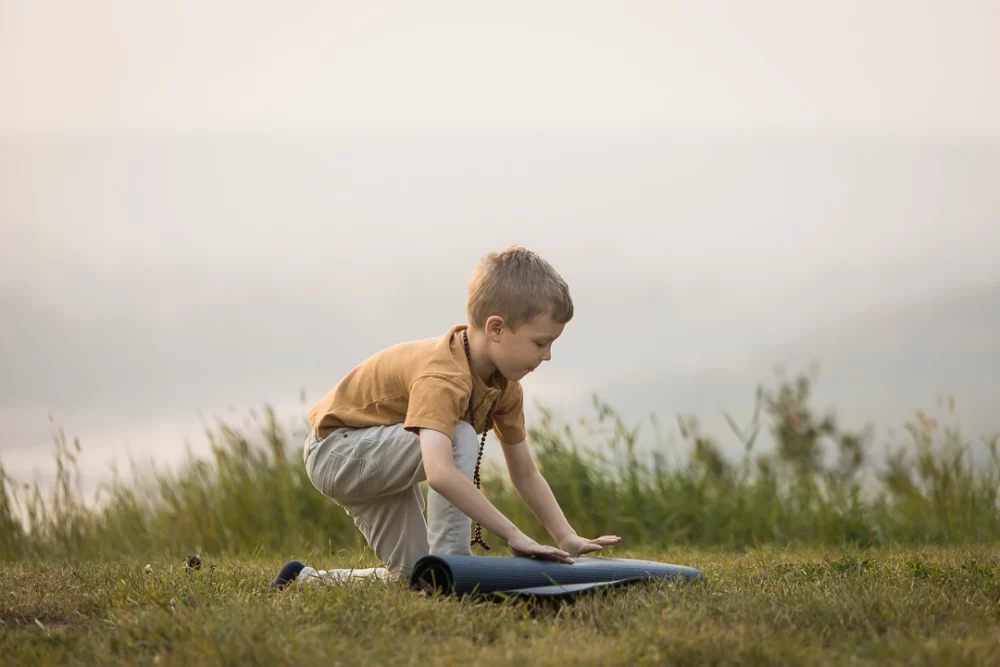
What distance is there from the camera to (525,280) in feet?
12.5

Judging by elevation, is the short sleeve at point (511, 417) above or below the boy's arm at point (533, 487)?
above

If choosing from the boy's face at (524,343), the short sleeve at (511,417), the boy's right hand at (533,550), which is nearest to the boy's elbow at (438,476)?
the boy's right hand at (533,550)

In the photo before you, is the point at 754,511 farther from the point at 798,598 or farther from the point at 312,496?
the point at 798,598

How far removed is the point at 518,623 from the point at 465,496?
0.52 metres

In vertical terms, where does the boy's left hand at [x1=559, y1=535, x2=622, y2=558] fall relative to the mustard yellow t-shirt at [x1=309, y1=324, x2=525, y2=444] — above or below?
below

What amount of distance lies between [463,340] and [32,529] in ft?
14.9

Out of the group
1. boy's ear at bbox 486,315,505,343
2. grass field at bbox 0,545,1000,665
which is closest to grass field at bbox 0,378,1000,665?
grass field at bbox 0,545,1000,665

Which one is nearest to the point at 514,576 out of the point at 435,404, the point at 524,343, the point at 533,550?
the point at 533,550

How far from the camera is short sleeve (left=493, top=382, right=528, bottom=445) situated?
4.17 meters

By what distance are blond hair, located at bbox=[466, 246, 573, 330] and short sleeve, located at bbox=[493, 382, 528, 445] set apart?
0.41 meters

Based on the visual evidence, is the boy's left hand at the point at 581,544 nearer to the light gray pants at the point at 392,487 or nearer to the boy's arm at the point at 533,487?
the boy's arm at the point at 533,487

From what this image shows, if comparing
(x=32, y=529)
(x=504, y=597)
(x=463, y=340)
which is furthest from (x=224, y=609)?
(x=32, y=529)

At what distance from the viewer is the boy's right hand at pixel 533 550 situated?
349cm

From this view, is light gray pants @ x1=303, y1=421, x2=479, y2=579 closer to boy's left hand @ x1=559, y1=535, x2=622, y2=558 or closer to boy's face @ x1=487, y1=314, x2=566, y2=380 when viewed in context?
boy's face @ x1=487, y1=314, x2=566, y2=380
